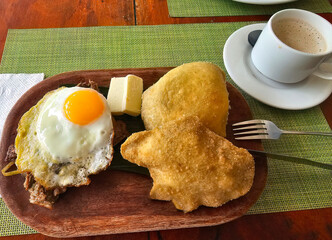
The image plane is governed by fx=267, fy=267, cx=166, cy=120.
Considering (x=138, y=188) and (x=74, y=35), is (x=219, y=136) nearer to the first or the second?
(x=138, y=188)

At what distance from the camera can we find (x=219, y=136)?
49.2 inches

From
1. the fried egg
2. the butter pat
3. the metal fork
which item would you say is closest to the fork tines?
the metal fork

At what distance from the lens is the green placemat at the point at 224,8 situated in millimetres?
2025

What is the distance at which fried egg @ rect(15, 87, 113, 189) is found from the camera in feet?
3.97

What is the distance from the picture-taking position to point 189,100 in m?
1.29

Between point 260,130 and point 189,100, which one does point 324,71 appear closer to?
point 260,130

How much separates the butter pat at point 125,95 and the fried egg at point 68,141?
9 cm

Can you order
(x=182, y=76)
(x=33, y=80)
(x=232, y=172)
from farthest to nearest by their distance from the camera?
(x=33, y=80) < (x=182, y=76) < (x=232, y=172)

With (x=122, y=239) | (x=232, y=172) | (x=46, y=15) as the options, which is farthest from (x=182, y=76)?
(x=46, y=15)

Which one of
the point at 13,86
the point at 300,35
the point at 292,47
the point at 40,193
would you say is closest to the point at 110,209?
the point at 40,193

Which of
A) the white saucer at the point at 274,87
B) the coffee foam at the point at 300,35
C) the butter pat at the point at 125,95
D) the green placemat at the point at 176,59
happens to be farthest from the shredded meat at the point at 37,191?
the coffee foam at the point at 300,35

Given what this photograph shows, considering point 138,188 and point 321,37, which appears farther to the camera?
point 321,37

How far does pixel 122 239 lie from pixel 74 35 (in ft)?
4.53

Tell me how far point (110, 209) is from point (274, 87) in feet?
3.72
